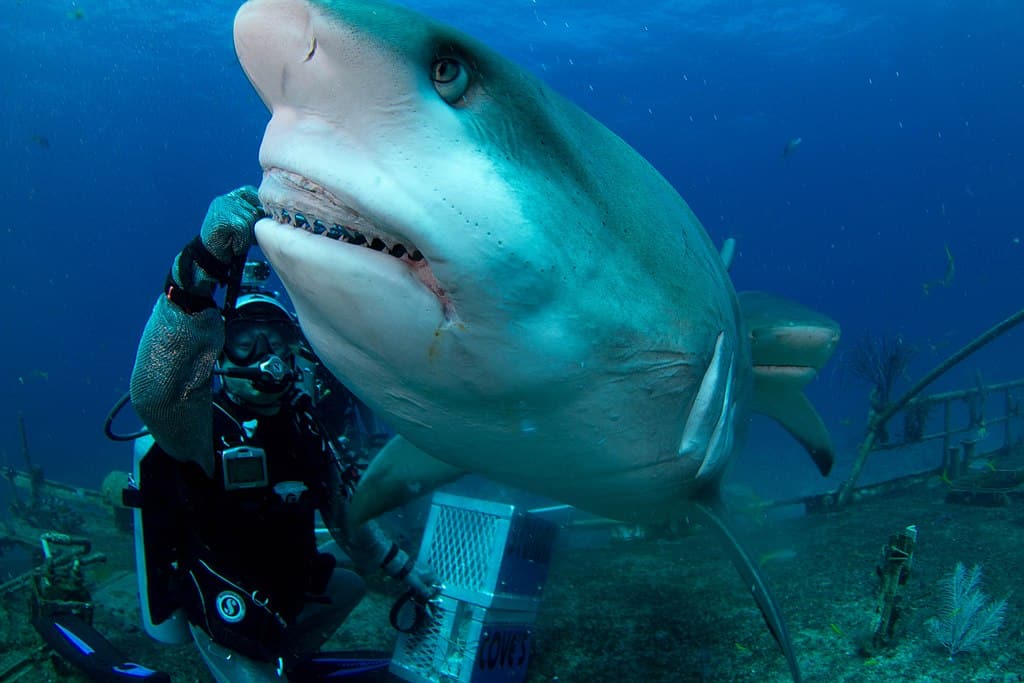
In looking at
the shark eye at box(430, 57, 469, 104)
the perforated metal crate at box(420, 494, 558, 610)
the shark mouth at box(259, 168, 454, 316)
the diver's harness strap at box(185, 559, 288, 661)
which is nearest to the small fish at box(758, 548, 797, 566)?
the perforated metal crate at box(420, 494, 558, 610)

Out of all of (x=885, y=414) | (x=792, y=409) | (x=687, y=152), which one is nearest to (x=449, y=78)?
(x=792, y=409)

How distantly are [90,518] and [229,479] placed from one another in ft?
27.3

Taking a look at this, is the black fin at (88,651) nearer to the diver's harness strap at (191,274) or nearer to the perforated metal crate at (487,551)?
the perforated metal crate at (487,551)

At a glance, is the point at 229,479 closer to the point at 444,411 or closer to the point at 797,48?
the point at 444,411

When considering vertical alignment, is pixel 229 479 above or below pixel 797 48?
below

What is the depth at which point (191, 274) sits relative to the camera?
2.07 metres

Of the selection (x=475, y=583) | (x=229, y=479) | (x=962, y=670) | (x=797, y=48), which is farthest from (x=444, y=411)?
(x=797, y=48)

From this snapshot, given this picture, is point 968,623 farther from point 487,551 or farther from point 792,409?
point 487,551

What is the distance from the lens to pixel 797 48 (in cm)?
4400

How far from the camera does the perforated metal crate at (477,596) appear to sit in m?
3.37

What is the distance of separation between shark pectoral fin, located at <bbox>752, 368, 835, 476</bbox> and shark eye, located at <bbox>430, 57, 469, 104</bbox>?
10.5 ft

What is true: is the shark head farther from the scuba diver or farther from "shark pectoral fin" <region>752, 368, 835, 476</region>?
"shark pectoral fin" <region>752, 368, 835, 476</region>

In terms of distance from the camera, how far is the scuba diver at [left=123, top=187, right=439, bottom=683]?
2279 mm

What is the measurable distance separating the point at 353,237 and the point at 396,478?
1.97m
